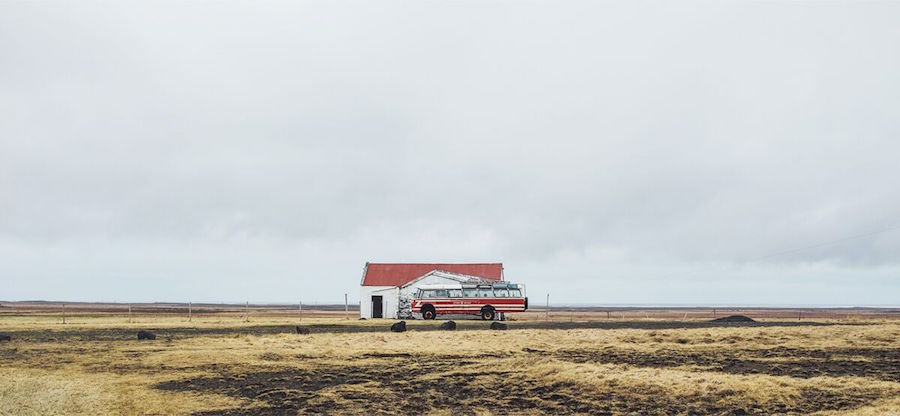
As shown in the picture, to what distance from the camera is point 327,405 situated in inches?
696

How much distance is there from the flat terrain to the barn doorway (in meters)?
33.6

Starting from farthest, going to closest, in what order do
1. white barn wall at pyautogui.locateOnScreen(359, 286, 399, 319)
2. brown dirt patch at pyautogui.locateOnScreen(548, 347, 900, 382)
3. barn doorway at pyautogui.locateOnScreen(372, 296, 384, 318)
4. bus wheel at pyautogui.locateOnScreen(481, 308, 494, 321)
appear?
barn doorway at pyautogui.locateOnScreen(372, 296, 384, 318), white barn wall at pyautogui.locateOnScreen(359, 286, 399, 319), bus wheel at pyautogui.locateOnScreen(481, 308, 494, 321), brown dirt patch at pyautogui.locateOnScreen(548, 347, 900, 382)

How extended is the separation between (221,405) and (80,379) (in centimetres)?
642

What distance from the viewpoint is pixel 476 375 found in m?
21.7

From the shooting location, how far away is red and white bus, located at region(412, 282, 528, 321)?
59.1 meters

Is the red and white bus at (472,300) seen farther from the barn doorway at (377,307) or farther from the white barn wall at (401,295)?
Answer: the barn doorway at (377,307)

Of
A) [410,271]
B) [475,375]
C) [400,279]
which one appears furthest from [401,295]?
[475,375]

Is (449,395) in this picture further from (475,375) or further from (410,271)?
(410,271)

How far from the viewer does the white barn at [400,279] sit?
63812mm

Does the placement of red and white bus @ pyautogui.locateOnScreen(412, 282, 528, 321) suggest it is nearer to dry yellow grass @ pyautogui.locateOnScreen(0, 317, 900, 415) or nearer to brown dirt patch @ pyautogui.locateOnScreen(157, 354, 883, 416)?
dry yellow grass @ pyautogui.locateOnScreen(0, 317, 900, 415)

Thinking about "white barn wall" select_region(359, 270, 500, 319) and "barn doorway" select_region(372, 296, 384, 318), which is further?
"barn doorway" select_region(372, 296, 384, 318)

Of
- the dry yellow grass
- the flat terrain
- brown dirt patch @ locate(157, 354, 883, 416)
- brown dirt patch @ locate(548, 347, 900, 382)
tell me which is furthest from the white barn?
brown dirt patch @ locate(157, 354, 883, 416)

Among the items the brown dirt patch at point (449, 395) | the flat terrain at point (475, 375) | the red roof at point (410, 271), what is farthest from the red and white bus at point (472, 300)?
the brown dirt patch at point (449, 395)

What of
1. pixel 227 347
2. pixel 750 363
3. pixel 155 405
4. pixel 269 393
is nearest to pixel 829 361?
pixel 750 363
